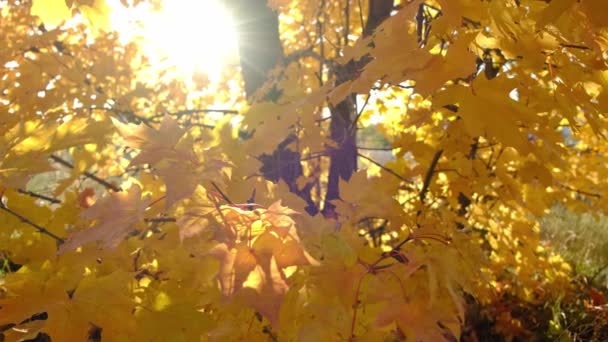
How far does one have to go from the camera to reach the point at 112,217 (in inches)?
36.0

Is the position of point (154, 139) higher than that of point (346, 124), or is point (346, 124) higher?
point (346, 124)

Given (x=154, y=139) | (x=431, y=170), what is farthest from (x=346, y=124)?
(x=154, y=139)

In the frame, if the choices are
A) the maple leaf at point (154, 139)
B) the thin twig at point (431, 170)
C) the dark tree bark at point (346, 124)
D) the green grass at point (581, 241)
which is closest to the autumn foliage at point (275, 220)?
the maple leaf at point (154, 139)

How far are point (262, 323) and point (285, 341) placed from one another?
9 cm

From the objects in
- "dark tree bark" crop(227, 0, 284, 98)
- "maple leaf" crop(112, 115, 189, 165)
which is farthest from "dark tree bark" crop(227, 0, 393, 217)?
"maple leaf" crop(112, 115, 189, 165)

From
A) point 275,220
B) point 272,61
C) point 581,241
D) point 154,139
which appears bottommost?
point 275,220

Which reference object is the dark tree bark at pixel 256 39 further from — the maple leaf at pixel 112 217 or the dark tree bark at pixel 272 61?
the maple leaf at pixel 112 217

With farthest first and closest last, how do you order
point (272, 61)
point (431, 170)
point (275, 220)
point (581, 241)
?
1. point (581, 241)
2. point (272, 61)
3. point (431, 170)
4. point (275, 220)

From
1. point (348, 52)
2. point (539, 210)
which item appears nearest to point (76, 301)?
point (348, 52)

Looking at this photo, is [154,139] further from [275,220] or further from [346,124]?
[346,124]

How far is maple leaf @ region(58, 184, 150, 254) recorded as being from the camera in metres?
0.84

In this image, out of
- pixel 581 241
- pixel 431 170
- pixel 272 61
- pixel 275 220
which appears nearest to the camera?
pixel 275 220

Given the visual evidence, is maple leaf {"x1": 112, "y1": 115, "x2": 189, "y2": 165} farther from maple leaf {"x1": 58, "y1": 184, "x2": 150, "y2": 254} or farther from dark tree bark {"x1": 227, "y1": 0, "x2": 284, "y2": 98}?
dark tree bark {"x1": 227, "y1": 0, "x2": 284, "y2": 98}

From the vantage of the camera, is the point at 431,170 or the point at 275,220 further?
the point at 431,170
